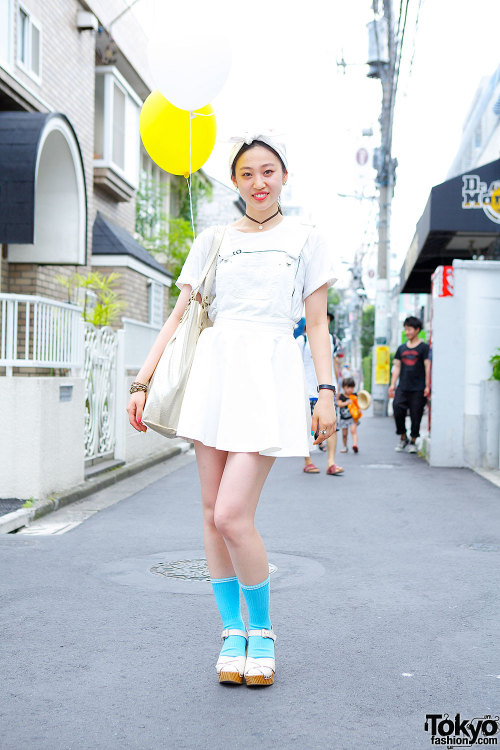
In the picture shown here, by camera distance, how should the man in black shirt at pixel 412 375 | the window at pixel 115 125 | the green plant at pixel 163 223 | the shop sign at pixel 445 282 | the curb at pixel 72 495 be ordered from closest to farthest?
1. the curb at pixel 72 495
2. the shop sign at pixel 445 282
3. the man in black shirt at pixel 412 375
4. the window at pixel 115 125
5. the green plant at pixel 163 223

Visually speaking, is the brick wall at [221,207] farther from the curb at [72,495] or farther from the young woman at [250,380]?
the young woman at [250,380]

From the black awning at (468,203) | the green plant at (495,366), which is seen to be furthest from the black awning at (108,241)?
the green plant at (495,366)

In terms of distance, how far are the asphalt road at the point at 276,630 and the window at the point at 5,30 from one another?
20.8ft

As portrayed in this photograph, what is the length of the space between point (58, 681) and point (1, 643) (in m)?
0.62

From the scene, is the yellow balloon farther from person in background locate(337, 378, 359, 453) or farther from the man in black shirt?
the man in black shirt

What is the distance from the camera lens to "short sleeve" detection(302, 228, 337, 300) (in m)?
3.63

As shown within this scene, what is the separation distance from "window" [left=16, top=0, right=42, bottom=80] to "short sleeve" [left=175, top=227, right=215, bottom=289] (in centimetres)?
924

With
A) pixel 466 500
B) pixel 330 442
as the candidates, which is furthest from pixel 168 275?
pixel 466 500

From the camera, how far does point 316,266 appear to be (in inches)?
143

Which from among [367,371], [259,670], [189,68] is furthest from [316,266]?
[367,371]

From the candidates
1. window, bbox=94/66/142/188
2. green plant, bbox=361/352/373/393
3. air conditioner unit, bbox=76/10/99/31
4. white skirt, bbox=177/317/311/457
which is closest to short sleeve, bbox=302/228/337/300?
white skirt, bbox=177/317/311/457

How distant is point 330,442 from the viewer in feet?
35.6

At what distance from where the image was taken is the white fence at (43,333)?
8.07 meters

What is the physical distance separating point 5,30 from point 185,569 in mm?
8347
